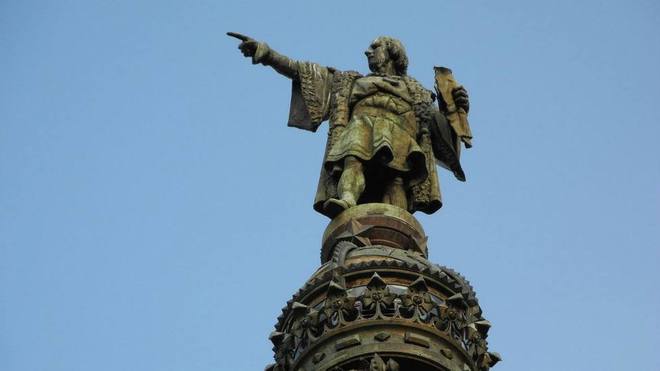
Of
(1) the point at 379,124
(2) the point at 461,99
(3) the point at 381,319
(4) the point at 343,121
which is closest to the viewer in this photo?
(3) the point at 381,319

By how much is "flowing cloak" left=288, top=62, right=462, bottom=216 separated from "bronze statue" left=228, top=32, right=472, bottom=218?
0.01 m

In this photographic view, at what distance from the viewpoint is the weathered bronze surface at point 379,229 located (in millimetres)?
12742

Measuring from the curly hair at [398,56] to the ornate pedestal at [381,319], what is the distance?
189 inches

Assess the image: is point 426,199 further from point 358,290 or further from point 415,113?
point 358,290

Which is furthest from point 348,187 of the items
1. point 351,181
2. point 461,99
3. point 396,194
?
point 461,99

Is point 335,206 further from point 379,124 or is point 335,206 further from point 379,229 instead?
point 379,124

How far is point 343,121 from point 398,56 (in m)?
1.64

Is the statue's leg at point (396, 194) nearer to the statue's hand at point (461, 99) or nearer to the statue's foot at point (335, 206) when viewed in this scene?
the statue's foot at point (335, 206)

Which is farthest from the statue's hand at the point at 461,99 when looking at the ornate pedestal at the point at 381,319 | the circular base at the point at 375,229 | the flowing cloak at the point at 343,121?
the ornate pedestal at the point at 381,319

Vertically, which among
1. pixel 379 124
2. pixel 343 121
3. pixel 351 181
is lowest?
pixel 351 181

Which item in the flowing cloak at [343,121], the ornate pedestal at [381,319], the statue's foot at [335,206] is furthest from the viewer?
the flowing cloak at [343,121]

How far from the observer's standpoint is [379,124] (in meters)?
17.3

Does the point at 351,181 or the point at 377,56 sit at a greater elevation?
the point at 377,56

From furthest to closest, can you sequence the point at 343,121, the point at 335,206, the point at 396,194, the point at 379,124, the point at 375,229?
the point at 343,121 → the point at 379,124 → the point at 396,194 → the point at 335,206 → the point at 375,229
